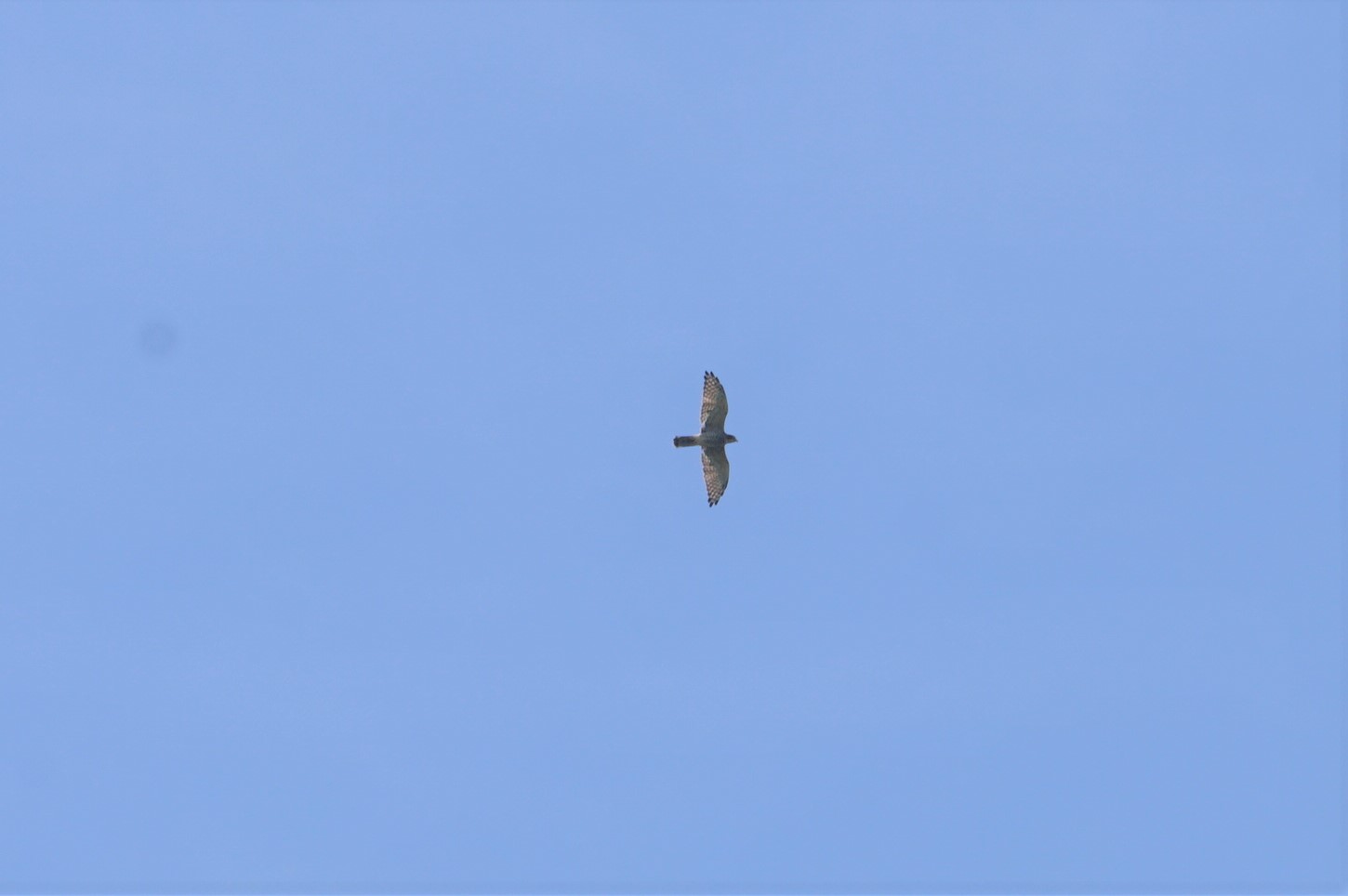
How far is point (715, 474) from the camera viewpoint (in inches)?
7505

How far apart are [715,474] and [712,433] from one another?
6.85 ft

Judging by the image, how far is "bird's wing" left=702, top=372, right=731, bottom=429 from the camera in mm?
189125

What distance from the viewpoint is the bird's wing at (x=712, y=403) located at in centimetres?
18912

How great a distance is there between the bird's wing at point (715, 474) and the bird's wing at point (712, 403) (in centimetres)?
→ 143

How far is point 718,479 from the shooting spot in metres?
191

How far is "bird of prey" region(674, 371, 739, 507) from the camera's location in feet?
620

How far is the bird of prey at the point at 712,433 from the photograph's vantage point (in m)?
189

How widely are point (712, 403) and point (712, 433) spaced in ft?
4.13

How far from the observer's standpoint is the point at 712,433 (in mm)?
189375

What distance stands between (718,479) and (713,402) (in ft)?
11.6

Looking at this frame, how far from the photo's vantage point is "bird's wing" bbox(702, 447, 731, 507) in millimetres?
190375

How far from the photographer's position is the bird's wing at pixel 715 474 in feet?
625
